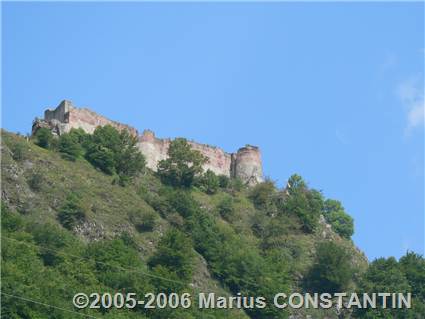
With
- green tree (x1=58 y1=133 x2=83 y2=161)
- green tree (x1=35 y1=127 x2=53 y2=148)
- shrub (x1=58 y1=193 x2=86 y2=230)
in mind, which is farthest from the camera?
green tree (x1=35 y1=127 x2=53 y2=148)

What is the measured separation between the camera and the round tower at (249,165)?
96.0 metres

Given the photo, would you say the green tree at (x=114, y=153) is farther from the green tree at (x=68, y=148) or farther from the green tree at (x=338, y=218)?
the green tree at (x=338, y=218)

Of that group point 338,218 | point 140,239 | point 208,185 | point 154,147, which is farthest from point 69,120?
point 338,218

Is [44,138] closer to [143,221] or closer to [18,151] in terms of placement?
[18,151]

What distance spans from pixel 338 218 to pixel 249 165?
446 inches

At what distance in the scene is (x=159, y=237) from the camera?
249 feet

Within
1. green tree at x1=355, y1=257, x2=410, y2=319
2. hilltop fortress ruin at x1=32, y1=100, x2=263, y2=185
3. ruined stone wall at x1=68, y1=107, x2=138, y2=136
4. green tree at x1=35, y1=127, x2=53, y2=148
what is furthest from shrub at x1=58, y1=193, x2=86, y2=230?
green tree at x1=355, y1=257, x2=410, y2=319

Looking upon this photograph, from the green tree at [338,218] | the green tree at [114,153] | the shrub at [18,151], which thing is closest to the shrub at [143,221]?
the green tree at [114,153]

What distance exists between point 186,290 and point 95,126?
22.7 meters

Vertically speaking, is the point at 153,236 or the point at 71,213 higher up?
the point at 153,236

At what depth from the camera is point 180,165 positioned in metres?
89.2

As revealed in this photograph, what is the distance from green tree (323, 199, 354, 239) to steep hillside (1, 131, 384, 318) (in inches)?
458

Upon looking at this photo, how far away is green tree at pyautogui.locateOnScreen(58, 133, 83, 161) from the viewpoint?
8312cm

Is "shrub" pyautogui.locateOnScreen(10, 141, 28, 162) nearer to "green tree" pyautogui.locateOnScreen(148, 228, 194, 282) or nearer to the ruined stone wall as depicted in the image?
the ruined stone wall
